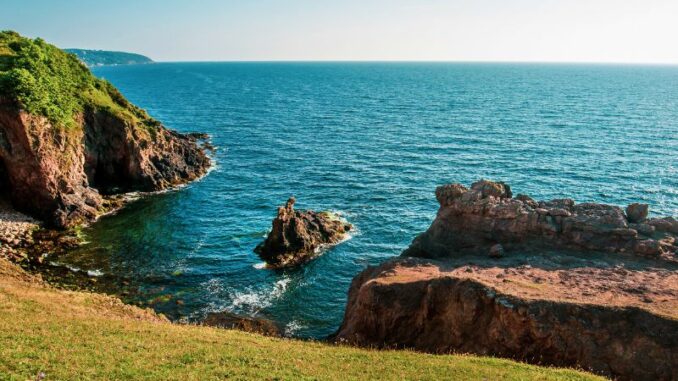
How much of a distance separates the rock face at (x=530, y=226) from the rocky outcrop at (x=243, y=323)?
13.9 meters

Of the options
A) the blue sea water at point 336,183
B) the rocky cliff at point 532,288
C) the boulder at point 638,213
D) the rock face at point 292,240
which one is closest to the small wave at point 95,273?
the blue sea water at point 336,183

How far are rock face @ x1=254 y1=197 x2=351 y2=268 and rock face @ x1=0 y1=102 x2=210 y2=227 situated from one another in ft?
88.6

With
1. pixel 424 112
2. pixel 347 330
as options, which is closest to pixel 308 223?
pixel 347 330

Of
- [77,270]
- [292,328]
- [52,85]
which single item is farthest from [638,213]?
[52,85]

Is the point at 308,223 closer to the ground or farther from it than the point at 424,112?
closer to the ground

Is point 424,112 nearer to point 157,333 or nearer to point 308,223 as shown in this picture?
point 308,223

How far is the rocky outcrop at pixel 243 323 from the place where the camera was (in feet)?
132

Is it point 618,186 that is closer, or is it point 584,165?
point 618,186

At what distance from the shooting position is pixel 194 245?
58.4 metres

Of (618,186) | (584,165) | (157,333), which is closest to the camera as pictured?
(157,333)

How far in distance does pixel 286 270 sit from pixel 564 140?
3097 inches

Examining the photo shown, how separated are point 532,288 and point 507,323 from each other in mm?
3465

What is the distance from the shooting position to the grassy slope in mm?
22672

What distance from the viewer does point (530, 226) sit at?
133 feet
